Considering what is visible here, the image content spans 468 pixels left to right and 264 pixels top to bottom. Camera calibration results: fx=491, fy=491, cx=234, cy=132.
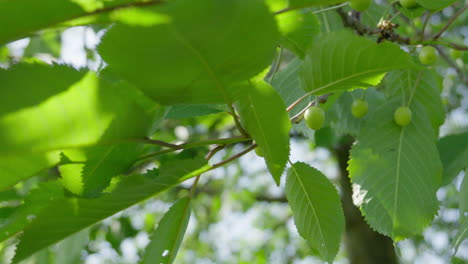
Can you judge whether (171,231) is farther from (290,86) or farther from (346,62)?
(290,86)

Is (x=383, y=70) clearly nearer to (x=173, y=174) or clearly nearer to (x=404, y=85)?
(x=173, y=174)

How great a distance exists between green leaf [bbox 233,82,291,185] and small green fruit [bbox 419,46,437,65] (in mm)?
714

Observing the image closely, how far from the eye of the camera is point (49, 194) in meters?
0.79

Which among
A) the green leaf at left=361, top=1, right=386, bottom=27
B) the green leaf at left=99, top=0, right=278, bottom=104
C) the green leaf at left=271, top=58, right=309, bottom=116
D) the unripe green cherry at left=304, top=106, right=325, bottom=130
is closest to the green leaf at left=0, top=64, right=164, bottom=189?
the green leaf at left=99, top=0, right=278, bottom=104

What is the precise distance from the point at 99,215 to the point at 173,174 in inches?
5.2

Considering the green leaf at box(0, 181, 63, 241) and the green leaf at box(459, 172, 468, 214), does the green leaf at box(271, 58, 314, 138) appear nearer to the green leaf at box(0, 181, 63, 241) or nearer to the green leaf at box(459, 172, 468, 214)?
the green leaf at box(459, 172, 468, 214)

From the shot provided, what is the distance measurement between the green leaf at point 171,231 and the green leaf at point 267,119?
Answer: 263 mm

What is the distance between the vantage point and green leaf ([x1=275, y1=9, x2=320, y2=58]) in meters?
0.65

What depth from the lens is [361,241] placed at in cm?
396

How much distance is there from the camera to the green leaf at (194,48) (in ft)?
1.43

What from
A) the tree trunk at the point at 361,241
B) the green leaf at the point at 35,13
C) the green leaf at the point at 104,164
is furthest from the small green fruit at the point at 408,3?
the tree trunk at the point at 361,241

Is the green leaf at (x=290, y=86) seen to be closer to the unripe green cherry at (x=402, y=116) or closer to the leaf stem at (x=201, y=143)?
the unripe green cherry at (x=402, y=116)

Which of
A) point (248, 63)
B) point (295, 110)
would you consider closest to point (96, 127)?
point (248, 63)

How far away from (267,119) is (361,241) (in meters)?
3.55
